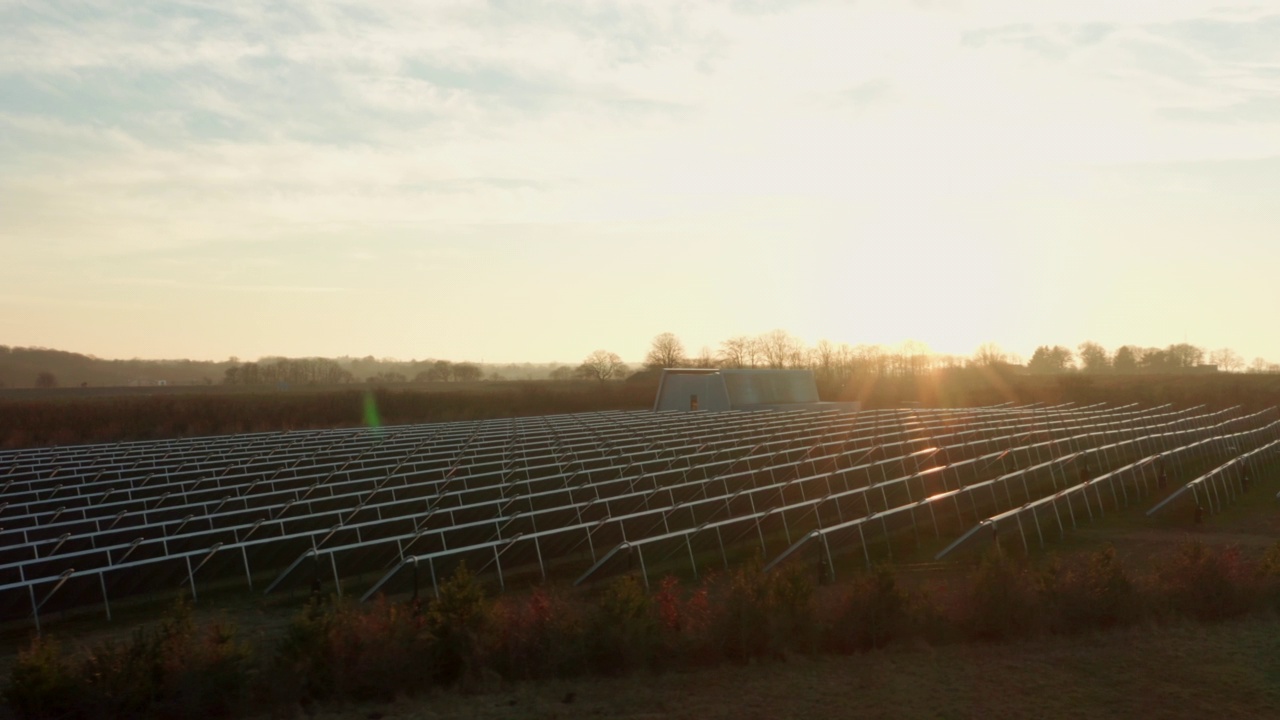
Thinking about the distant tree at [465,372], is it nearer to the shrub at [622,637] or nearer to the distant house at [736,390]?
the distant house at [736,390]

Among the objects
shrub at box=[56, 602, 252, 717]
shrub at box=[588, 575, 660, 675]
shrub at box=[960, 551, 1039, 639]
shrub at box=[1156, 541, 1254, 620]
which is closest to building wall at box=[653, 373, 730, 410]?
shrub at box=[1156, 541, 1254, 620]

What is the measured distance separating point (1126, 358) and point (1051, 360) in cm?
771

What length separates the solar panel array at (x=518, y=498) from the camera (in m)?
13.0

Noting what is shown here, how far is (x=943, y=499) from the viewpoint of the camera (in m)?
17.1

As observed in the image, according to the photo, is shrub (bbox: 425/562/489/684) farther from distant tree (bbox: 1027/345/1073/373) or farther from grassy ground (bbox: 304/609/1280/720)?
distant tree (bbox: 1027/345/1073/373)

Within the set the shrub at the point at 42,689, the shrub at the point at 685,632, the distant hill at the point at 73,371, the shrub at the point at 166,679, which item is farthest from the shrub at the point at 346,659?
the distant hill at the point at 73,371

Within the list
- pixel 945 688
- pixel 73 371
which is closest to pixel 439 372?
pixel 73 371

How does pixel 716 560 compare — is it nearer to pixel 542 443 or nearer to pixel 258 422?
pixel 542 443

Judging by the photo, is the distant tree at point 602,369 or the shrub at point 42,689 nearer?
the shrub at point 42,689

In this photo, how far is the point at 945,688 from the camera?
27.0ft

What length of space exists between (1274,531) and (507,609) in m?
15.3

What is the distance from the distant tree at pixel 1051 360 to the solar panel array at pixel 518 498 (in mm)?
70418

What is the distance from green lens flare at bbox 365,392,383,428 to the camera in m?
47.9

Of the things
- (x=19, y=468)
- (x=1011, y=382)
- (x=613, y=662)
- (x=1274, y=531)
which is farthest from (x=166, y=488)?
(x=1011, y=382)
